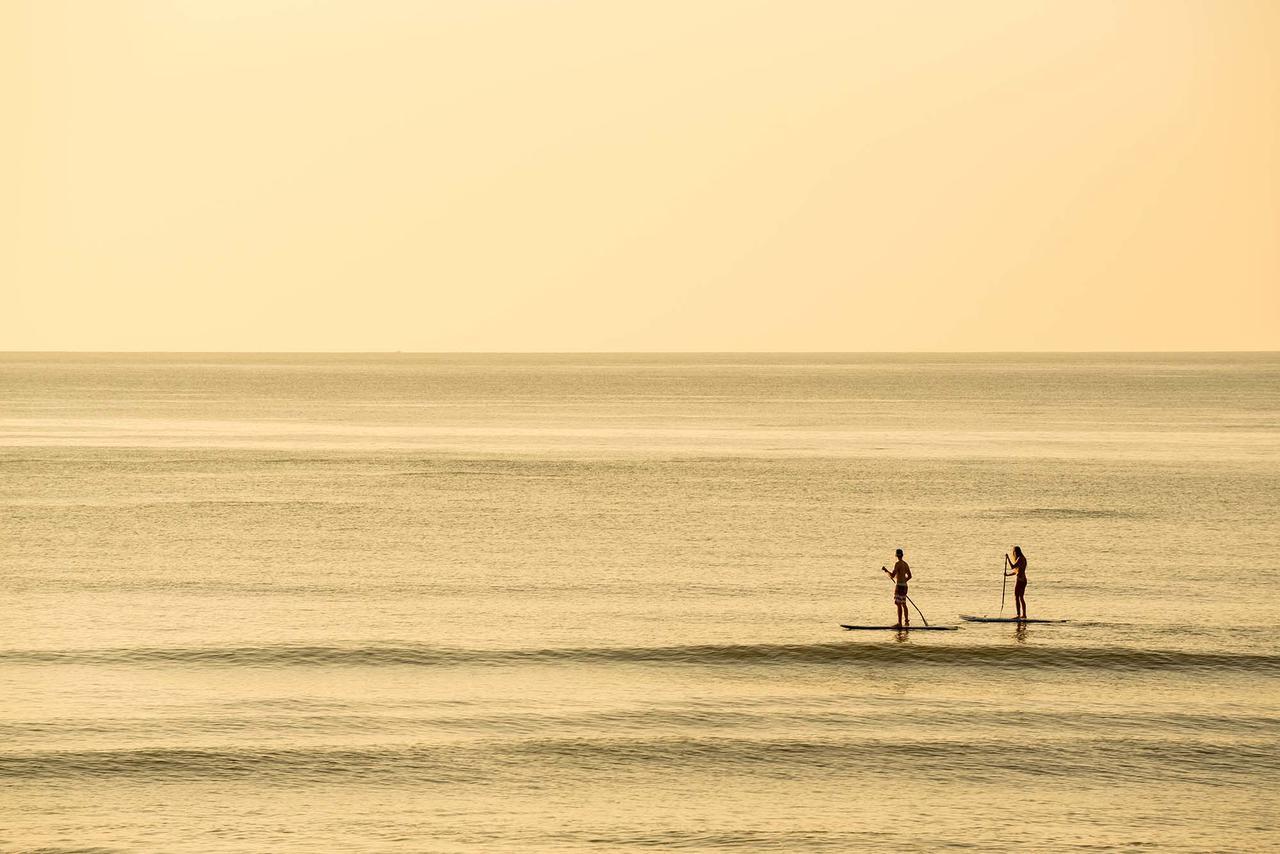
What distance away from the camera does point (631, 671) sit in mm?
36750

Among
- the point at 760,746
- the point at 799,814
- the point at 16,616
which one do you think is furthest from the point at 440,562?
the point at 799,814

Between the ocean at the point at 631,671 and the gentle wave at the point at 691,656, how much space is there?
13 centimetres

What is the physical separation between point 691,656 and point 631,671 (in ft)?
7.28

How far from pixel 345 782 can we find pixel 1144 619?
81.6 feet

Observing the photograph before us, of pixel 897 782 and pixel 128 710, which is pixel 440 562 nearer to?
pixel 128 710

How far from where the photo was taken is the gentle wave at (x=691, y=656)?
37.4m

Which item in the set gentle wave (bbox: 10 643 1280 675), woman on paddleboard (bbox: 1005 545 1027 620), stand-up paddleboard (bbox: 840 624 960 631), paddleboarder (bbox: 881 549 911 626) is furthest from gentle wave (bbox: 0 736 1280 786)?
woman on paddleboard (bbox: 1005 545 1027 620)

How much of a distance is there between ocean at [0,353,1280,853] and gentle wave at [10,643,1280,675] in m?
0.13

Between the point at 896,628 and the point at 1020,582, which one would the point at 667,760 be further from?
the point at 1020,582

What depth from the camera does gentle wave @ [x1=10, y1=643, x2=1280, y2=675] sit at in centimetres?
3744

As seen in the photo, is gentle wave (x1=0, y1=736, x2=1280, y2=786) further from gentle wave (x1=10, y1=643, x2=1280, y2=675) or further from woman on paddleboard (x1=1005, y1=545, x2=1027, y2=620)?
woman on paddleboard (x1=1005, y1=545, x2=1027, y2=620)

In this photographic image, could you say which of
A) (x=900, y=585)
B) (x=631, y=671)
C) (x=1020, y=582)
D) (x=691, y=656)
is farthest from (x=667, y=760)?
(x=1020, y=582)

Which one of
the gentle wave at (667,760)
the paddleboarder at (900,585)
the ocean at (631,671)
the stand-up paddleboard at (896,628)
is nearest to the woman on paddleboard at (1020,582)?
→ the ocean at (631,671)

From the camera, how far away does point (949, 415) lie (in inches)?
6727
